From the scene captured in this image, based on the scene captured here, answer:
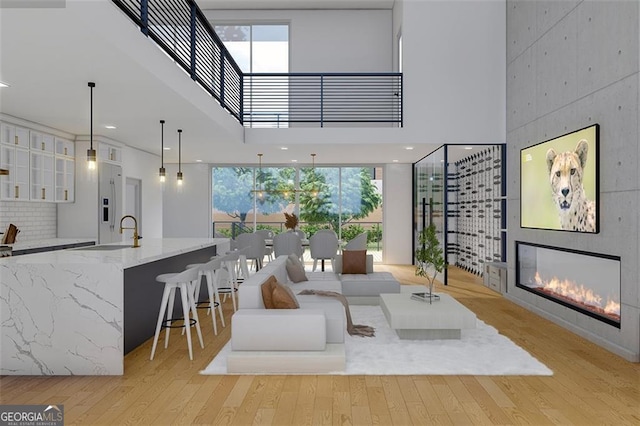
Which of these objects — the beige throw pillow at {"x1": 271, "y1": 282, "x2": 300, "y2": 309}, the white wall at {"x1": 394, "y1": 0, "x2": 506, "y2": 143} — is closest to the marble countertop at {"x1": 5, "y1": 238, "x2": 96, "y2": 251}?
Answer: the beige throw pillow at {"x1": 271, "y1": 282, "x2": 300, "y2": 309}

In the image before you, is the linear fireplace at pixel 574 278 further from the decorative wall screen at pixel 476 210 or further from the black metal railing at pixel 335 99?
the black metal railing at pixel 335 99

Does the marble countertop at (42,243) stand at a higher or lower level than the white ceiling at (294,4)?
lower

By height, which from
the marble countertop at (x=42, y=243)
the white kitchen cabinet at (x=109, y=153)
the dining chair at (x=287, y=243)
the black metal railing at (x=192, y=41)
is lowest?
the dining chair at (x=287, y=243)

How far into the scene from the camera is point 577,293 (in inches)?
200

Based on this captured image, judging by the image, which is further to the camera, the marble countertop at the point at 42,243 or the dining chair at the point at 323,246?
the dining chair at the point at 323,246

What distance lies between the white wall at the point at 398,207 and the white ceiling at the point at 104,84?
7.83ft

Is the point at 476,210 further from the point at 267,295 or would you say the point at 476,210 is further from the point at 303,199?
the point at 267,295

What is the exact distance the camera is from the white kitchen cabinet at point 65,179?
7.05 m

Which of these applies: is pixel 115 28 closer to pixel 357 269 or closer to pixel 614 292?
pixel 357 269

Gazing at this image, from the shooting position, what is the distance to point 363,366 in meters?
3.86

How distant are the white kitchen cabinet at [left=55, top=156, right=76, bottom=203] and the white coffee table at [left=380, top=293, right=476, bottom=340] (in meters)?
5.40

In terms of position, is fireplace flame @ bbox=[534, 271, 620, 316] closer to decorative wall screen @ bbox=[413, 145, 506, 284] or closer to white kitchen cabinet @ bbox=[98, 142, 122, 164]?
decorative wall screen @ bbox=[413, 145, 506, 284]

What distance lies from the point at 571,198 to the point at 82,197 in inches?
277

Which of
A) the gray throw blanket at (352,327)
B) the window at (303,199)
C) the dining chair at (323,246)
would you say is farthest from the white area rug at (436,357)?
the window at (303,199)
